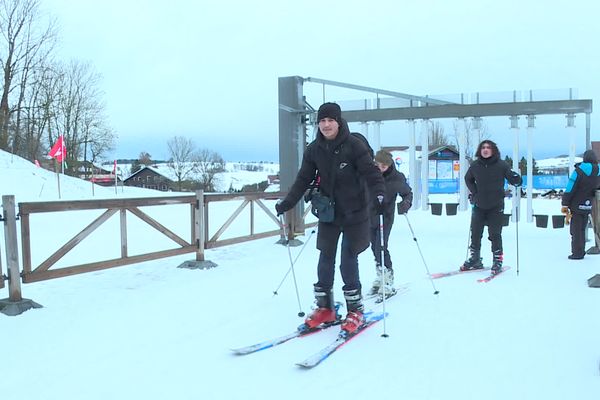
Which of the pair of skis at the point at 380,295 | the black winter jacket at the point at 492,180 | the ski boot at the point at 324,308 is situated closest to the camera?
the ski boot at the point at 324,308

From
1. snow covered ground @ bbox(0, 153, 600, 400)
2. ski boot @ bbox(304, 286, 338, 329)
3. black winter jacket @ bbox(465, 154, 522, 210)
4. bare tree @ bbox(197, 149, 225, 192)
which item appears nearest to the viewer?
snow covered ground @ bbox(0, 153, 600, 400)

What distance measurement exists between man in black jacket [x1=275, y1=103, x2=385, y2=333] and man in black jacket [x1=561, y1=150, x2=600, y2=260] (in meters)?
4.77

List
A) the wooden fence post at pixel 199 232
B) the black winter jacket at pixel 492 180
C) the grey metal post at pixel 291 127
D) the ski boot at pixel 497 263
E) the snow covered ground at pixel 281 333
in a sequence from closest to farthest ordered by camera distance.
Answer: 1. the snow covered ground at pixel 281 333
2. the ski boot at pixel 497 263
3. the black winter jacket at pixel 492 180
4. the wooden fence post at pixel 199 232
5. the grey metal post at pixel 291 127

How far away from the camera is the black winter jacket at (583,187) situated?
7316mm

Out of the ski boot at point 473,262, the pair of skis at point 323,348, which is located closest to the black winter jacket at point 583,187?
the ski boot at point 473,262

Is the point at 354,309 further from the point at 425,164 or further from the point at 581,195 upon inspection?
the point at 425,164

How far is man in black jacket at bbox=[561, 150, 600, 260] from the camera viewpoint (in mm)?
7320

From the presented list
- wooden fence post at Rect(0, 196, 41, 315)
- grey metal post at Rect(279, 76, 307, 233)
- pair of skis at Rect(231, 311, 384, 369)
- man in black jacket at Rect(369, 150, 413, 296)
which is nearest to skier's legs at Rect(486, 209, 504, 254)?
man in black jacket at Rect(369, 150, 413, 296)

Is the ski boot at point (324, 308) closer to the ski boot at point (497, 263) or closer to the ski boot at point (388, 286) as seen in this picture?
the ski boot at point (388, 286)

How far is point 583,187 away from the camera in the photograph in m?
7.35

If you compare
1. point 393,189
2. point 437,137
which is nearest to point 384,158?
point 393,189

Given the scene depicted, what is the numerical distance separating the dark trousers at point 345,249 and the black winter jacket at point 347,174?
8 cm

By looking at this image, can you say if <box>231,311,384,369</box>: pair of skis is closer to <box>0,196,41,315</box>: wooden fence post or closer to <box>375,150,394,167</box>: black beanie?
<box>375,150,394,167</box>: black beanie

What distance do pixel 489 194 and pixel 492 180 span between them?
0.18 meters
